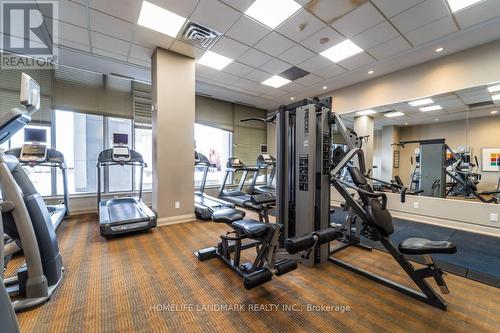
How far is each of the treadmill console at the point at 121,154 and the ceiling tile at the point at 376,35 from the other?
4916mm

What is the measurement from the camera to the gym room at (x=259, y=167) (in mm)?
1873

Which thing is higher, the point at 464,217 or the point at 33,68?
the point at 33,68

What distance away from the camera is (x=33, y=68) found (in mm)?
4566

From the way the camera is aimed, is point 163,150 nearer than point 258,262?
No

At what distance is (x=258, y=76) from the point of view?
5293 millimetres

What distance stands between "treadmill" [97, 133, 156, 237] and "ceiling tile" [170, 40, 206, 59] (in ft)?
7.20

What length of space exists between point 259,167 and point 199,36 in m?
3.36

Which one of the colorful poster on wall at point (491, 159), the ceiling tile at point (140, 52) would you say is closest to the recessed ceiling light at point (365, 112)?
the colorful poster on wall at point (491, 159)

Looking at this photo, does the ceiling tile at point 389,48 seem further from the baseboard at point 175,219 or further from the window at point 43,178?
the window at point 43,178

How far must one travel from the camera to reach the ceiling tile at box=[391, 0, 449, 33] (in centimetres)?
286

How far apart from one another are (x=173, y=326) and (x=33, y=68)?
6.08 metres

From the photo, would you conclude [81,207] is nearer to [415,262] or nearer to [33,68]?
[33,68]

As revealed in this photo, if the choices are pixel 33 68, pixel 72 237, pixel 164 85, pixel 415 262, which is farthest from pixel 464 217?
pixel 33 68

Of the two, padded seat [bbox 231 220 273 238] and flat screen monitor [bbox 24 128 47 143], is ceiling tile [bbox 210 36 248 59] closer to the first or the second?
padded seat [bbox 231 220 273 238]
